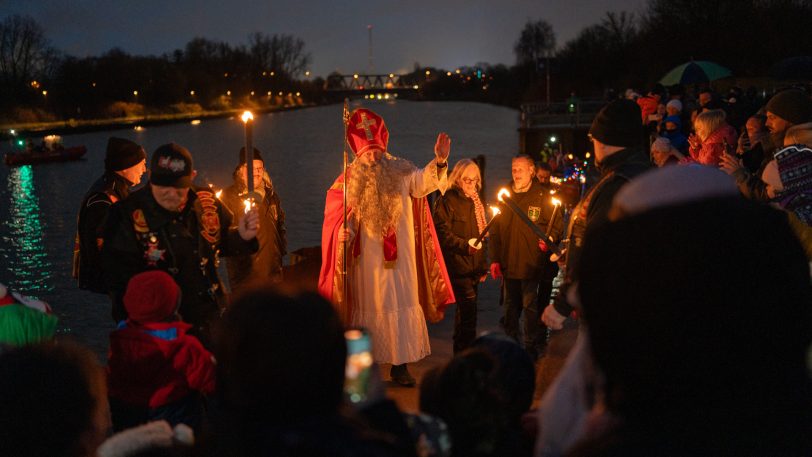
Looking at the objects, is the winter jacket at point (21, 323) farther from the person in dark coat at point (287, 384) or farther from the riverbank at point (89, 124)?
the riverbank at point (89, 124)

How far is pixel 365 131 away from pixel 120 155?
200 cm

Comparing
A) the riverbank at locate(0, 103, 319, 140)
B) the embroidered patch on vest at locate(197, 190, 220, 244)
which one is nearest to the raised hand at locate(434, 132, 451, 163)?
the embroidered patch on vest at locate(197, 190, 220, 244)

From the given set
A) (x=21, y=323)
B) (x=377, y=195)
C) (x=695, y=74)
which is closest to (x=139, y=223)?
(x=21, y=323)

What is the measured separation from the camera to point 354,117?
6.20m

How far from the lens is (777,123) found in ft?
18.8

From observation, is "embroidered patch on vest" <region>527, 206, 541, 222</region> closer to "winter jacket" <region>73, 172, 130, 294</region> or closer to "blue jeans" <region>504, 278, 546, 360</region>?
"blue jeans" <region>504, 278, 546, 360</region>

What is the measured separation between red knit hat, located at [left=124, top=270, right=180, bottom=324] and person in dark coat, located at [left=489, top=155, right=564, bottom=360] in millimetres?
3455

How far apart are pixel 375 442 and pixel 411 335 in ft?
15.5

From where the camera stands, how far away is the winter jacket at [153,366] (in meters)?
3.59

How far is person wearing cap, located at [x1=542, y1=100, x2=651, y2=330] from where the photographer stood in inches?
148

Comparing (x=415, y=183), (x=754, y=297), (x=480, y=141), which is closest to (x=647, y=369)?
(x=754, y=297)

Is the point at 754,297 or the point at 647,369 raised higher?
the point at 754,297

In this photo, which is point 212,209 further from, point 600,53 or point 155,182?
point 600,53

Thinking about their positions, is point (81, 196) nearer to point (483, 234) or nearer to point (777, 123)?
point (483, 234)
